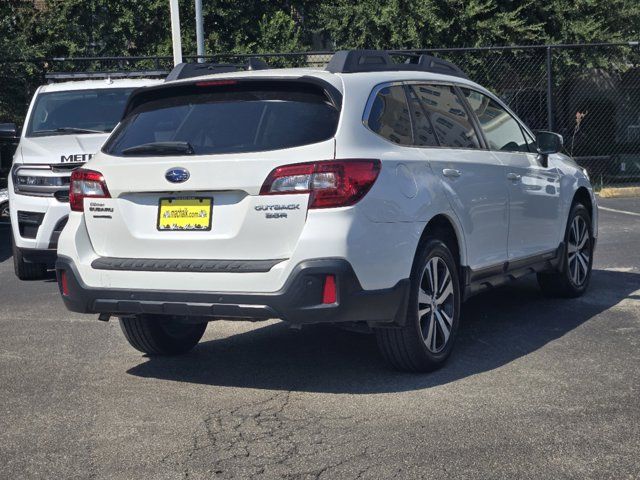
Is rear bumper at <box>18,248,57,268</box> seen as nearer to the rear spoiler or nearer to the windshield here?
the windshield

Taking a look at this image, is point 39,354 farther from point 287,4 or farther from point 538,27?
point 287,4

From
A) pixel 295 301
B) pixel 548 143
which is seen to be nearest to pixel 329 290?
pixel 295 301

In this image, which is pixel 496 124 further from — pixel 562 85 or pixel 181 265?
pixel 562 85

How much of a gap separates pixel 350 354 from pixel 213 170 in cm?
175

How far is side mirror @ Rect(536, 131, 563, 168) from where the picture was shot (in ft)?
25.5

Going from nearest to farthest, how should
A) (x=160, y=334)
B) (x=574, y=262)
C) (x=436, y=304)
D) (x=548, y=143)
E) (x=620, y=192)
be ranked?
(x=436, y=304) → (x=160, y=334) → (x=548, y=143) → (x=574, y=262) → (x=620, y=192)

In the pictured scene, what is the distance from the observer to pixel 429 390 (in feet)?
18.7

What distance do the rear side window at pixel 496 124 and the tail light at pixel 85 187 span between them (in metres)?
2.66

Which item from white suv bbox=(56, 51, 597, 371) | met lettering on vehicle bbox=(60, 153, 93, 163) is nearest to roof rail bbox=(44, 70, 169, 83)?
met lettering on vehicle bbox=(60, 153, 93, 163)

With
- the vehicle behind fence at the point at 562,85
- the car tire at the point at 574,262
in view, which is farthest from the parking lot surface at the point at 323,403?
the vehicle behind fence at the point at 562,85

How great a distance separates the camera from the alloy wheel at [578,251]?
8.54 metres

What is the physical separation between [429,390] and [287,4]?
67.2 ft

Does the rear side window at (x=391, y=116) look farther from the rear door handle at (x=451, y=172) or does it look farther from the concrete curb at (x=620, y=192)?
the concrete curb at (x=620, y=192)

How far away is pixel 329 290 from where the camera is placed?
210 inches
